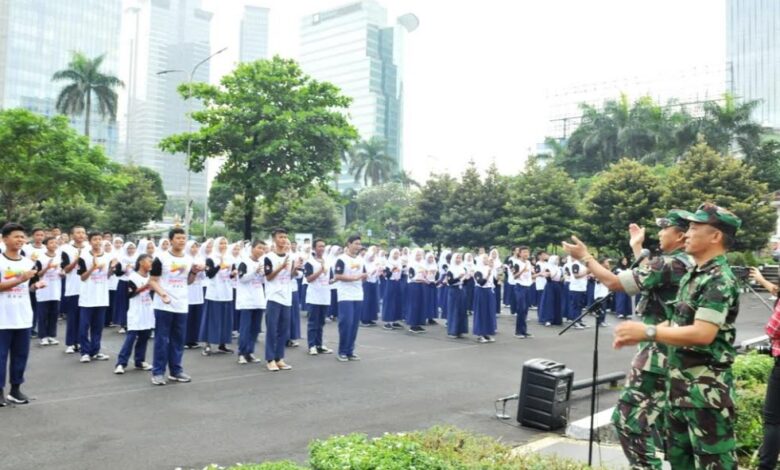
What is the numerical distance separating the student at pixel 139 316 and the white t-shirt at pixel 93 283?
3.65ft

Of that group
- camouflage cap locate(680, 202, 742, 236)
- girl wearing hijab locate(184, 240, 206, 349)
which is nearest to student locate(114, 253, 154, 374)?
girl wearing hijab locate(184, 240, 206, 349)

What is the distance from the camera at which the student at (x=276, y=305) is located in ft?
31.3

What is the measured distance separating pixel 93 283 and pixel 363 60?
134 metres

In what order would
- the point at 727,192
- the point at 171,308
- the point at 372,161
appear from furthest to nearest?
the point at 372,161 < the point at 727,192 < the point at 171,308

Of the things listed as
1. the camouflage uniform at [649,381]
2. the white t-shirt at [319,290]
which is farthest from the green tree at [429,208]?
the camouflage uniform at [649,381]

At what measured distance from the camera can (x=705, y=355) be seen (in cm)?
365

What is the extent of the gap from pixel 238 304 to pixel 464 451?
19.7 feet

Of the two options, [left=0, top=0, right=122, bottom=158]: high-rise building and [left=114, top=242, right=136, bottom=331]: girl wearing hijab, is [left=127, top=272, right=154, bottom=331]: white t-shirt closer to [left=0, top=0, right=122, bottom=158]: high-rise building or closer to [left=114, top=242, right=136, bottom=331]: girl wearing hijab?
[left=114, top=242, right=136, bottom=331]: girl wearing hijab

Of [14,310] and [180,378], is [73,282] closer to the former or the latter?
[180,378]

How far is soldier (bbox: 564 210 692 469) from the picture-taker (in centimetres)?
444

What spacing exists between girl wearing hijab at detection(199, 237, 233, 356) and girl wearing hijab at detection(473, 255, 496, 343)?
5126mm

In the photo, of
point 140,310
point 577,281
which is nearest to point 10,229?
point 140,310

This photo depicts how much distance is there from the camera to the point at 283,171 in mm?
24812

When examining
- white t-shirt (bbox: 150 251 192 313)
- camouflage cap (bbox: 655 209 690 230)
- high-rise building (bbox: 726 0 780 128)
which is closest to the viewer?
camouflage cap (bbox: 655 209 690 230)
